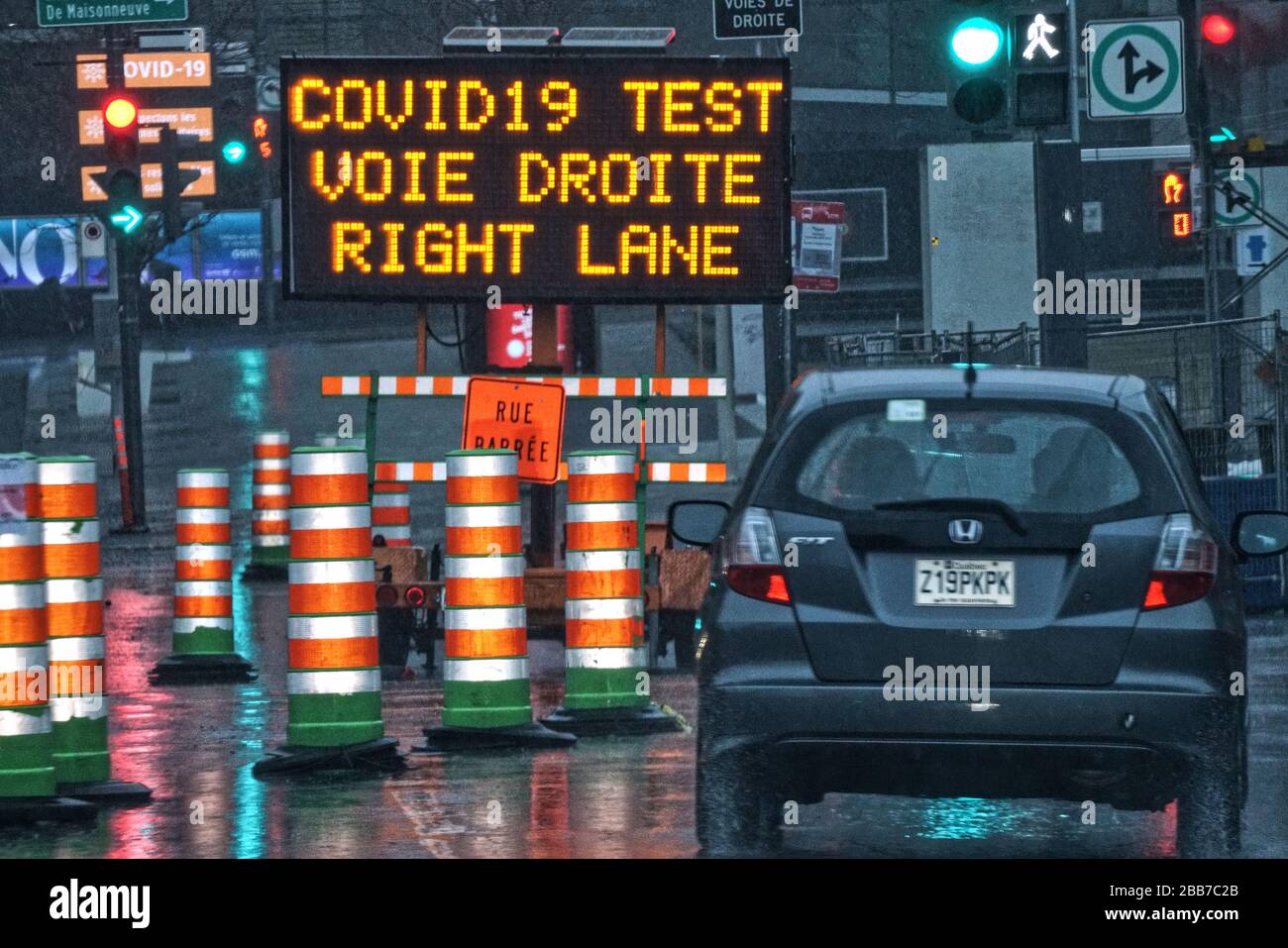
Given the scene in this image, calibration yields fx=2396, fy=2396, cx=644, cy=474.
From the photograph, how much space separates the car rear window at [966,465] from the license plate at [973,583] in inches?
8.7

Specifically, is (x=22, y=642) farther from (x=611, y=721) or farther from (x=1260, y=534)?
(x=1260, y=534)

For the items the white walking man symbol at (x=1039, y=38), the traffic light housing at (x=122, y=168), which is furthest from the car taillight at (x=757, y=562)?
the traffic light housing at (x=122, y=168)

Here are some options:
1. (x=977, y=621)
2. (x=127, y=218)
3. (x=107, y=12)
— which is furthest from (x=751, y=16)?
(x=977, y=621)

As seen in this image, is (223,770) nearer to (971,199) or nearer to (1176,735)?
(1176,735)

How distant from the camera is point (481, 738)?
11414mm

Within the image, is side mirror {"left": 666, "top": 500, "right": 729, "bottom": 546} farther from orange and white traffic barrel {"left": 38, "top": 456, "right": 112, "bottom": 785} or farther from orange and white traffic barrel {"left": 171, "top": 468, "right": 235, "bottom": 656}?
orange and white traffic barrel {"left": 171, "top": 468, "right": 235, "bottom": 656}

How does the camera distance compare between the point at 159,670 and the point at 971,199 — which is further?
the point at 971,199

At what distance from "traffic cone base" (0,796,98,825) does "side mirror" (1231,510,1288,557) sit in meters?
4.58

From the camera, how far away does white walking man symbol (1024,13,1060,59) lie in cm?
1653

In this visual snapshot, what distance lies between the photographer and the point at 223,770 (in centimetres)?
1106

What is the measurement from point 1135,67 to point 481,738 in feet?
31.8

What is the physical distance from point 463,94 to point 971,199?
26482mm

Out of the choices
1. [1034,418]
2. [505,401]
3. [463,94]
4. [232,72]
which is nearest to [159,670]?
[505,401]

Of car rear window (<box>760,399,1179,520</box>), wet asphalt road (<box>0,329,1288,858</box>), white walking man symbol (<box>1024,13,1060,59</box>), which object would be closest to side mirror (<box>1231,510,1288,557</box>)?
wet asphalt road (<box>0,329,1288,858</box>)
